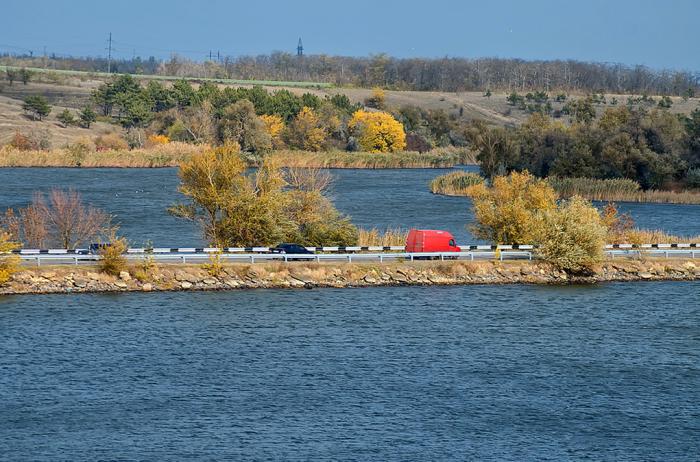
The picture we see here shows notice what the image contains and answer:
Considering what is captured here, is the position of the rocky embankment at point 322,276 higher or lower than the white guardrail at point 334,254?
lower

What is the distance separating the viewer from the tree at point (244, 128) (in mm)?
162000

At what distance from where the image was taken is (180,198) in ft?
348

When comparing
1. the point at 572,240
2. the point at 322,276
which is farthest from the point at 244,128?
the point at 322,276

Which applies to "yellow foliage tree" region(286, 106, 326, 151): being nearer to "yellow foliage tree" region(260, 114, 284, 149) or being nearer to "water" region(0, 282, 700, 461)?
"yellow foliage tree" region(260, 114, 284, 149)

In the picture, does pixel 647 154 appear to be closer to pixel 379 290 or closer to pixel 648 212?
pixel 648 212

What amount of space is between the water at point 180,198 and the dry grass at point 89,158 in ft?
18.8

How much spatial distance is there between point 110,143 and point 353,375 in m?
118

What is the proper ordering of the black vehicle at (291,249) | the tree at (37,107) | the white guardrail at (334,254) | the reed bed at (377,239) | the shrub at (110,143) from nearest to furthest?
1. the white guardrail at (334,254)
2. the black vehicle at (291,249)
3. the reed bed at (377,239)
4. the shrub at (110,143)
5. the tree at (37,107)

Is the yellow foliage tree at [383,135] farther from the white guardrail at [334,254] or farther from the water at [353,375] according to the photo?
the water at [353,375]

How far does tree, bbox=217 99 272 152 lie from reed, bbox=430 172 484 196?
4732 cm

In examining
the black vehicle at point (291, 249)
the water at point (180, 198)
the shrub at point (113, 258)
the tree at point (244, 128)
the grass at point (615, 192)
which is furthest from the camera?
the tree at point (244, 128)

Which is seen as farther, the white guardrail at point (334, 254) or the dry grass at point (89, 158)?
the dry grass at point (89, 158)

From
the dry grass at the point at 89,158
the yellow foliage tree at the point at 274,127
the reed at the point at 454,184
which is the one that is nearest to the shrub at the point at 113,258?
the reed at the point at 454,184

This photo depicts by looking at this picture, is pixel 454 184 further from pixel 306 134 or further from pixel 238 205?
pixel 306 134
